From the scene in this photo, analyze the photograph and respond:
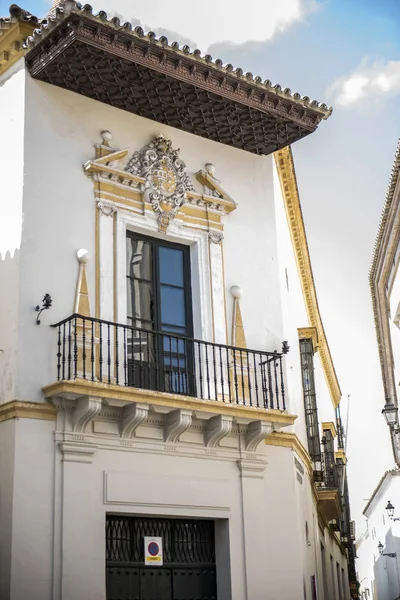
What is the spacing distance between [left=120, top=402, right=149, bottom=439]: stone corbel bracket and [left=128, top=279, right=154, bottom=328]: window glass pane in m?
1.48

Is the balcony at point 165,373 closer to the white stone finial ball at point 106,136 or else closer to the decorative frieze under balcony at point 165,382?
the decorative frieze under balcony at point 165,382

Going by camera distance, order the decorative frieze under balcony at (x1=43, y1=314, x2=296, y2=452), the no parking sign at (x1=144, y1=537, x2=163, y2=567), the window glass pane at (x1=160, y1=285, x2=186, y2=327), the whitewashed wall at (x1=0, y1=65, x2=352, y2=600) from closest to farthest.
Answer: the whitewashed wall at (x1=0, y1=65, x2=352, y2=600), the decorative frieze under balcony at (x1=43, y1=314, x2=296, y2=452), the no parking sign at (x1=144, y1=537, x2=163, y2=567), the window glass pane at (x1=160, y1=285, x2=186, y2=327)

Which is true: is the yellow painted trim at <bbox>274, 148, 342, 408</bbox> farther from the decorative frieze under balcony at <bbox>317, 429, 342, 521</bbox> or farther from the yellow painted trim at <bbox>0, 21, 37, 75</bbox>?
the yellow painted trim at <bbox>0, 21, 37, 75</bbox>

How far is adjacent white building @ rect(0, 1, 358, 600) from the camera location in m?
10.3

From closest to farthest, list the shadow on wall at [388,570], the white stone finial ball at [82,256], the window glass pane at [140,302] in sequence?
the white stone finial ball at [82,256] < the window glass pane at [140,302] < the shadow on wall at [388,570]

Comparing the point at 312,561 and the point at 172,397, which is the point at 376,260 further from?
the point at 172,397

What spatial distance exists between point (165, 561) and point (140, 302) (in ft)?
11.1

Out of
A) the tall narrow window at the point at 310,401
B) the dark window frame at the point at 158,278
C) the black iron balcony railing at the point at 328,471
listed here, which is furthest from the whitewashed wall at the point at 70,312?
the black iron balcony railing at the point at 328,471

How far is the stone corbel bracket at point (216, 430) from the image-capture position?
37.6 ft

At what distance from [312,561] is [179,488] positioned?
176 inches

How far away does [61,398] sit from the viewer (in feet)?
33.9

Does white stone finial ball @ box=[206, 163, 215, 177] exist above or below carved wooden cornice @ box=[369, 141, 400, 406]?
below

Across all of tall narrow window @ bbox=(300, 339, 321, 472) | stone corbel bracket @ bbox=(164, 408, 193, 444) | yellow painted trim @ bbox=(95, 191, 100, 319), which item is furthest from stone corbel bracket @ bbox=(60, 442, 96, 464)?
tall narrow window @ bbox=(300, 339, 321, 472)

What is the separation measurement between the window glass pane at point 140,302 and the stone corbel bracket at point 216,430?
1.58 meters
